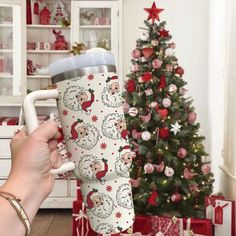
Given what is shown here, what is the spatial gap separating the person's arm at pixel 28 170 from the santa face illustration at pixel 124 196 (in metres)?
0.09

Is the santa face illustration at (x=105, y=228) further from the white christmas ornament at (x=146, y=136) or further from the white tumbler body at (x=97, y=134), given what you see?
the white christmas ornament at (x=146, y=136)

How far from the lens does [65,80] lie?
1.85 feet

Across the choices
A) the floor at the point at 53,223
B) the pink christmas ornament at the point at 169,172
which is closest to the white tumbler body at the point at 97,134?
the pink christmas ornament at the point at 169,172

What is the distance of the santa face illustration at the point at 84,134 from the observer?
1.84 feet

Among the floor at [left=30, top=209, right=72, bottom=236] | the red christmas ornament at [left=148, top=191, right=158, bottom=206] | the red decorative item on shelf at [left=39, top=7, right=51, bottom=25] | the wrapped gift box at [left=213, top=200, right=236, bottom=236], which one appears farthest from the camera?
the red decorative item on shelf at [left=39, top=7, right=51, bottom=25]

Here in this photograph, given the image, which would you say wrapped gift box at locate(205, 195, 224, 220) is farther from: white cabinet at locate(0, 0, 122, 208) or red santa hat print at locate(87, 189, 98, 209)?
red santa hat print at locate(87, 189, 98, 209)

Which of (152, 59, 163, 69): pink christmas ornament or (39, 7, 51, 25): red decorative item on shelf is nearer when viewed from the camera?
(152, 59, 163, 69): pink christmas ornament

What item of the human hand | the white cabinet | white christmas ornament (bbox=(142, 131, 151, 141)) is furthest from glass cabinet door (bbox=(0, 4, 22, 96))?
the human hand

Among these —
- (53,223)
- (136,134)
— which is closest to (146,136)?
(136,134)

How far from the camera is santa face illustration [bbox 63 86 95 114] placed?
1.83ft

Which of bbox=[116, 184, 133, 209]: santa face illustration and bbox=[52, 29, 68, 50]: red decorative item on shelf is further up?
bbox=[52, 29, 68, 50]: red decorative item on shelf

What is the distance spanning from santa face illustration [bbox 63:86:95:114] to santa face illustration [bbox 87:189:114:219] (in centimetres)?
11

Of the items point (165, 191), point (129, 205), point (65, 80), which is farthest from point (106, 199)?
point (165, 191)

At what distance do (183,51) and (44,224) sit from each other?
2.22 meters
